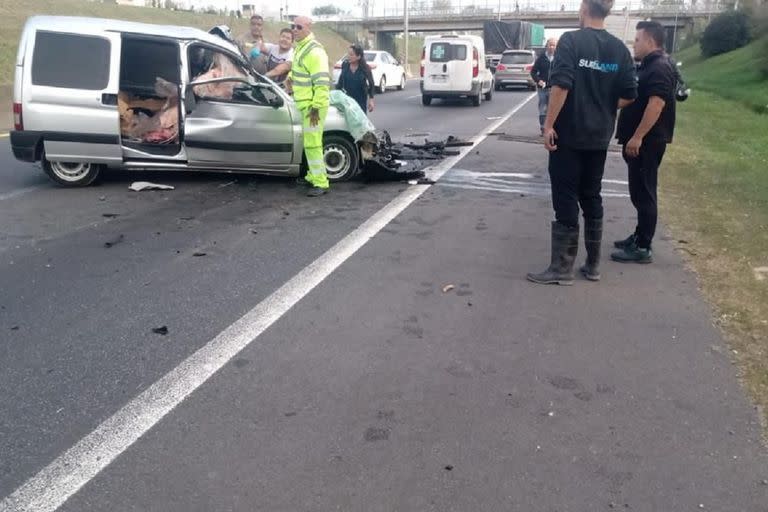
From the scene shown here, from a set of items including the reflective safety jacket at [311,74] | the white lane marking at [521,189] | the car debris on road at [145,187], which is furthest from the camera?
the white lane marking at [521,189]

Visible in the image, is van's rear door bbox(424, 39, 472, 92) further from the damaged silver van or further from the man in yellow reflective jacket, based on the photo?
the man in yellow reflective jacket

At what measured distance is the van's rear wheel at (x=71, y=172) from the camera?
8750 mm

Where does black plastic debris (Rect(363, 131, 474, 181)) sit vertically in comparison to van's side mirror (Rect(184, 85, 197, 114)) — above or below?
below

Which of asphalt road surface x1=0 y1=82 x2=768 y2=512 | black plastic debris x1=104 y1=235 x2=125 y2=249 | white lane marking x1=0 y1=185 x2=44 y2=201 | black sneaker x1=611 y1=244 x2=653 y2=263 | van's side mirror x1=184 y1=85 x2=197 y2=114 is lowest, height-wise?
asphalt road surface x1=0 y1=82 x2=768 y2=512

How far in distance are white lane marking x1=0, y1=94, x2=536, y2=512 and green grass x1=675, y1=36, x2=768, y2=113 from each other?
807 inches

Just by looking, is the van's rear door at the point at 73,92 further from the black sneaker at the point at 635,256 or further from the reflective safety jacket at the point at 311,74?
the black sneaker at the point at 635,256

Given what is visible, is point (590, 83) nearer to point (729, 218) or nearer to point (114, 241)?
point (729, 218)

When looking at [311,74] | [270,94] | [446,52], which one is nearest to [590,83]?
[311,74]

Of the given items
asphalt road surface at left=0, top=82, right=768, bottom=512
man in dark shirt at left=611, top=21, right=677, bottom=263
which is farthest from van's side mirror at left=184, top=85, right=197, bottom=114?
man in dark shirt at left=611, top=21, right=677, bottom=263

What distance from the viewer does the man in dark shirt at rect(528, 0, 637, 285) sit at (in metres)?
5.21

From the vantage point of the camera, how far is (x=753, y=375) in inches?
159

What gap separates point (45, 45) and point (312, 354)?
19.5 feet

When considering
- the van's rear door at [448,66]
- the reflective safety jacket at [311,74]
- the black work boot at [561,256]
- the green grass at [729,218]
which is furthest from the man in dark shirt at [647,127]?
the van's rear door at [448,66]

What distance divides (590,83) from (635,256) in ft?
5.39
